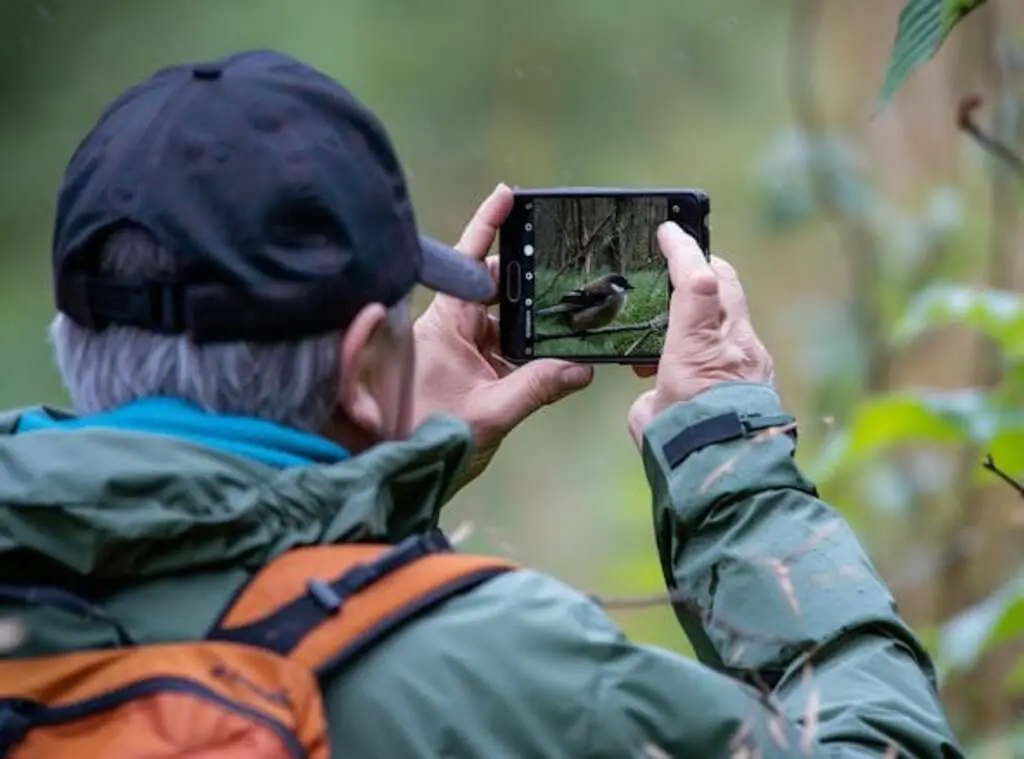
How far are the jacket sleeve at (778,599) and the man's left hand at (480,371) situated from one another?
24 centimetres

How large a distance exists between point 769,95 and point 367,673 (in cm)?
687

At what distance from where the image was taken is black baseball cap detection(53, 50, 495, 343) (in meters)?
1.20

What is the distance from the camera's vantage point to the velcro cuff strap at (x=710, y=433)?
1.48 meters

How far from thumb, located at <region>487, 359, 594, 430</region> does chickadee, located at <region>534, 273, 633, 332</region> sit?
36mm

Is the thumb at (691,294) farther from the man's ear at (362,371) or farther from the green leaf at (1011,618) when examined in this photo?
the green leaf at (1011,618)

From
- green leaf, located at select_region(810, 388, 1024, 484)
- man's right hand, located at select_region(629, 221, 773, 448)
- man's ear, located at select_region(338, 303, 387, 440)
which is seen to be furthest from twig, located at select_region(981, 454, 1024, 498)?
green leaf, located at select_region(810, 388, 1024, 484)

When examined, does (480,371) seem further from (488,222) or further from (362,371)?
(362,371)

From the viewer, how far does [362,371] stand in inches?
50.3

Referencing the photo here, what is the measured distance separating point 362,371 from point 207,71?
20 cm

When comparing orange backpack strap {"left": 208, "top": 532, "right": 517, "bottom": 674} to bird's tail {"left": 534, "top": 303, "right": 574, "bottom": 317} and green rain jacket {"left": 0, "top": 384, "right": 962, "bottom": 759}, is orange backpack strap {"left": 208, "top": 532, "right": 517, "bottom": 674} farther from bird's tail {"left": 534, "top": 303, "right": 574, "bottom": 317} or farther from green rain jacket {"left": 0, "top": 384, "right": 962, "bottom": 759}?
bird's tail {"left": 534, "top": 303, "right": 574, "bottom": 317}

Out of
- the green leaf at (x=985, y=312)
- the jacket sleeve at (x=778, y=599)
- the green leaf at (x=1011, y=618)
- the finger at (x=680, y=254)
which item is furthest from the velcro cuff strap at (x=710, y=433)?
the green leaf at (x=985, y=312)

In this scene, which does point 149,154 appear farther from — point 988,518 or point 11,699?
point 988,518

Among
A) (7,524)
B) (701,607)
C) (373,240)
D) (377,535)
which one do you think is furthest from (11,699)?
(701,607)

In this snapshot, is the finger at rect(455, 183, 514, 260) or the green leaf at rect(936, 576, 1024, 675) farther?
the green leaf at rect(936, 576, 1024, 675)
